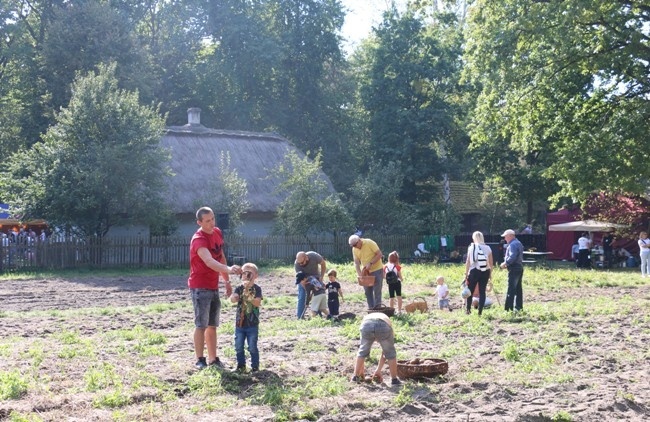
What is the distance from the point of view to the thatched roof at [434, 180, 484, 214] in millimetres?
54000

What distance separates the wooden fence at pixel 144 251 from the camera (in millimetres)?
31453

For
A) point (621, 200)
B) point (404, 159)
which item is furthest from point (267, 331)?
point (404, 159)

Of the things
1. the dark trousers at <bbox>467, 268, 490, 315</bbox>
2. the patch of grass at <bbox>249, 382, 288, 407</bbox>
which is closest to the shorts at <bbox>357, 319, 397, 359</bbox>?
the patch of grass at <bbox>249, 382, 288, 407</bbox>

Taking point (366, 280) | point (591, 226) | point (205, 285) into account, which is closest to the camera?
point (205, 285)

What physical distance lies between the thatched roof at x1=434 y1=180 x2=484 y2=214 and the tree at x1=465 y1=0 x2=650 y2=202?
93.8 ft

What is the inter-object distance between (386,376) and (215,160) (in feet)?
112

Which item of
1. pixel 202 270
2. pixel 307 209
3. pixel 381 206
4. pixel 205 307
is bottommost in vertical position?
pixel 205 307

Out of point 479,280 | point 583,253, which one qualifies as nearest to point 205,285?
point 479,280

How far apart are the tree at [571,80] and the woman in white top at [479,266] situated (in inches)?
263

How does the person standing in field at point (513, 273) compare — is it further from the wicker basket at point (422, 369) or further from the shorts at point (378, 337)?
the shorts at point (378, 337)

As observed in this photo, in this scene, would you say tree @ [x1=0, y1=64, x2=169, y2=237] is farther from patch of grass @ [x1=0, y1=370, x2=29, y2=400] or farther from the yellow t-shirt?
patch of grass @ [x1=0, y1=370, x2=29, y2=400]

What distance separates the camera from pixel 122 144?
108ft

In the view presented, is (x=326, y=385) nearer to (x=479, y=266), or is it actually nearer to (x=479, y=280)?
(x=479, y=266)

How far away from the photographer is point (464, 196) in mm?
55562
